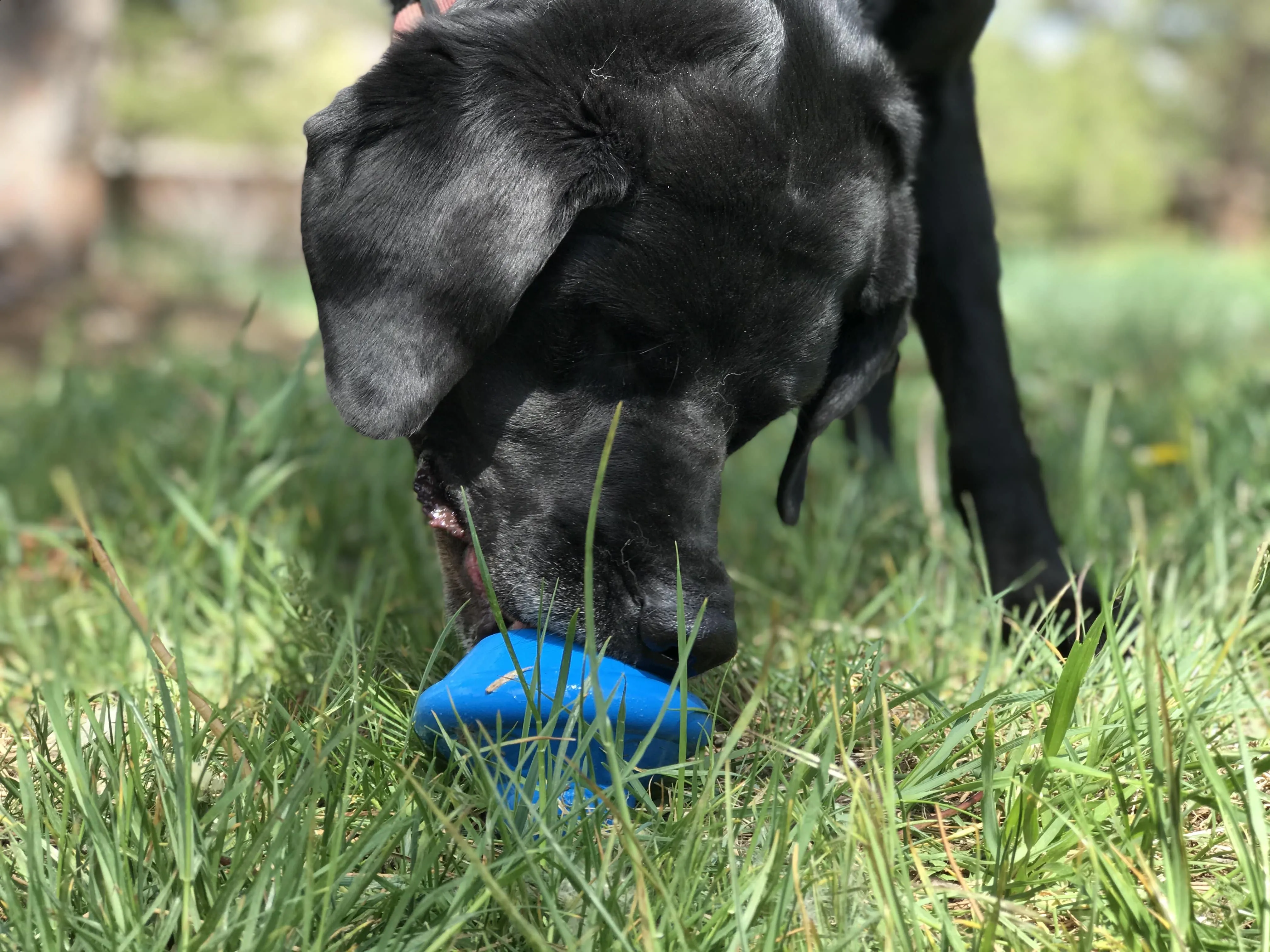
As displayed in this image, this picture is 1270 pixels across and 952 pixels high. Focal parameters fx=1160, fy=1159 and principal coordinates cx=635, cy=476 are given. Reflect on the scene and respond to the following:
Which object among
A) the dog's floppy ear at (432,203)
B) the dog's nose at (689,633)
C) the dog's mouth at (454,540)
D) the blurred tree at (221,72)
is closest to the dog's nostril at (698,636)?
the dog's nose at (689,633)

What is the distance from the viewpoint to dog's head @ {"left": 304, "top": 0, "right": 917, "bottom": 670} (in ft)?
5.15

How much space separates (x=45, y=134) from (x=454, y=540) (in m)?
6.50

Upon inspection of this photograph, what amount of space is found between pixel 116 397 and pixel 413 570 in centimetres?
205

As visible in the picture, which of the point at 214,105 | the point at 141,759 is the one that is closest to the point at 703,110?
the point at 141,759

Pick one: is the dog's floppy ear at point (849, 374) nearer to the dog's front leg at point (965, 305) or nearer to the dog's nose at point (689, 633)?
the dog's front leg at point (965, 305)

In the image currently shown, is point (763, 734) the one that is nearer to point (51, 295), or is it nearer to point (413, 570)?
point (413, 570)

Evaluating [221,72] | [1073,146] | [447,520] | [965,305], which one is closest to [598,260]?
[447,520]

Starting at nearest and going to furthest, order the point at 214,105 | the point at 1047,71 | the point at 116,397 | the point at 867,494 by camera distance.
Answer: the point at 867,494 < the point at 116,397 < the point at 214,105 < the point at 1047,71

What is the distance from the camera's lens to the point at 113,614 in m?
2.11

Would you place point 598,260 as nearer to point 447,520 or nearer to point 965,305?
point 447,520

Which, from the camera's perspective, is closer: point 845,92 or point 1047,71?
point 845,92

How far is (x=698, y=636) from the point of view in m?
1.52

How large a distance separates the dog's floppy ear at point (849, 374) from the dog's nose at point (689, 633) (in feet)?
1.47

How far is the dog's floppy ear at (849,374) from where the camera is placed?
1944mm
